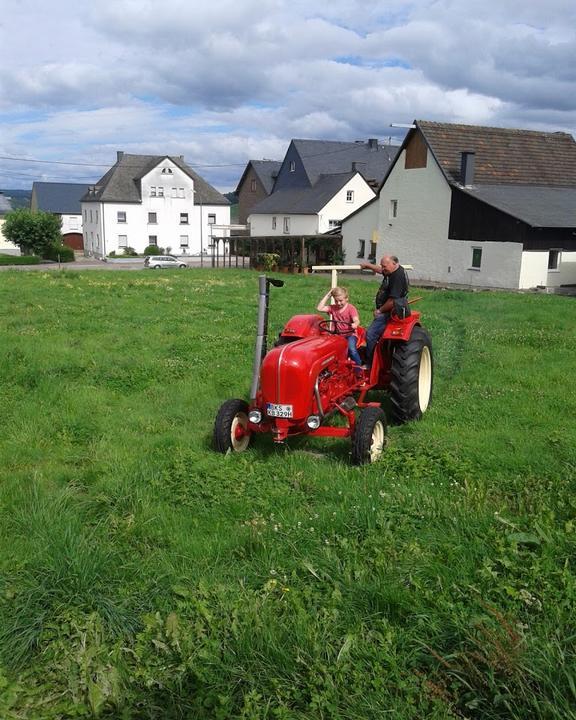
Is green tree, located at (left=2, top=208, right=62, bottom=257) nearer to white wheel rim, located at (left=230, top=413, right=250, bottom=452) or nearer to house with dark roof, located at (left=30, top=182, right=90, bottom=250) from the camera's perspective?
house with dark roof, located at (left=30, top=182, right=90, bottom=250)

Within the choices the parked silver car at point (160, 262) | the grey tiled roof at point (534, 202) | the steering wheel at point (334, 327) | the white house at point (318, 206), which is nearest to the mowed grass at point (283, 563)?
the steering wheel at point (334, 327)

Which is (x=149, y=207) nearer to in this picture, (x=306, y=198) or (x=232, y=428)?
(x=306, y=198)

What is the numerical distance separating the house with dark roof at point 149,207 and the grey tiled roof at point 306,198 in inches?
378

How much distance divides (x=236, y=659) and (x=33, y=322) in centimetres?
1133

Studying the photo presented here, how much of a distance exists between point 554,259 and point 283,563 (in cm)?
2843

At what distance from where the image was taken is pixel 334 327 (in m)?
7.69

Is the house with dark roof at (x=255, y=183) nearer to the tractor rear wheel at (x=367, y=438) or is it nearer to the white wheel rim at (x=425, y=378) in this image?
the white wheel rim at (x=425, y=378)

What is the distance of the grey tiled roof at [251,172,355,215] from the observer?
5281 centimetres

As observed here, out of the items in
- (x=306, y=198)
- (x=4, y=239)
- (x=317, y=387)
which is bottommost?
(x=317, y=387)

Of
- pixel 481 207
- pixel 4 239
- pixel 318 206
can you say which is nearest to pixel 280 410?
pixel 481 207

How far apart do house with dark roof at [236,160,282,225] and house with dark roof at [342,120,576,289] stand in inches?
1111

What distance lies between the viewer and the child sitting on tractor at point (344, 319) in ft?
25.0

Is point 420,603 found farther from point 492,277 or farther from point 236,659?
point 492,277

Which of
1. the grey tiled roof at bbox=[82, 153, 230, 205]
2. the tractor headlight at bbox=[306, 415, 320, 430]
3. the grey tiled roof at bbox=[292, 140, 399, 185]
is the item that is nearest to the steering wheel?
the tractor headlight at bbox=[306, 415, 320, 430]
